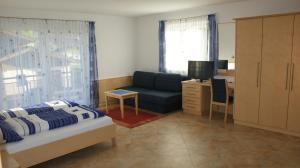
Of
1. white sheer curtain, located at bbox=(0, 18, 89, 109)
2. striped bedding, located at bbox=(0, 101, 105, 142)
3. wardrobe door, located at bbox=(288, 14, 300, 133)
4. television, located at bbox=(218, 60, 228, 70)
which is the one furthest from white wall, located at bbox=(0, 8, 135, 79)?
wardrobe door, located at bbox=(288, 14, 300, 133)

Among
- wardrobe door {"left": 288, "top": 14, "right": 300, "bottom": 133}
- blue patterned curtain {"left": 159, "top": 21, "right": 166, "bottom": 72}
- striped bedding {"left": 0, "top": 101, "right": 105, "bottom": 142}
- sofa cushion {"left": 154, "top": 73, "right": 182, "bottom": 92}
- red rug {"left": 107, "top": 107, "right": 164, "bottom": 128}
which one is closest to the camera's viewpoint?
striped bedding {"left": 0, "top": 101, "right": 105, "bottom": 142}

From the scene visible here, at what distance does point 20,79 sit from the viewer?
502 cm

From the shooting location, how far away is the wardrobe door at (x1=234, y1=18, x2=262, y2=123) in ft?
14.2

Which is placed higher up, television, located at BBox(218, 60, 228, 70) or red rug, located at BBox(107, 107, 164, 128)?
television, located at BBox(218, 60, 228, 70)

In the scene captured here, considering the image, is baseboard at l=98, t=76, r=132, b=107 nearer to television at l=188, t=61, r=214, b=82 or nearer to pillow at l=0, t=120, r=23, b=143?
television at l=188, t=61, r=214, b=82

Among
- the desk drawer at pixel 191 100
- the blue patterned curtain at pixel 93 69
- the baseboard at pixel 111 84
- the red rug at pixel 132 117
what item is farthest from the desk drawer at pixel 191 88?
the blue patterned curtain at pixel 93 69

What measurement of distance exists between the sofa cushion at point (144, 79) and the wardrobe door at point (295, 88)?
10.7 ft

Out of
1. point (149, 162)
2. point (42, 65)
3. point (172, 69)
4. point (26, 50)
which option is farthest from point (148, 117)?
point (26, 50)

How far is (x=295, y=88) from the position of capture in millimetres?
4004

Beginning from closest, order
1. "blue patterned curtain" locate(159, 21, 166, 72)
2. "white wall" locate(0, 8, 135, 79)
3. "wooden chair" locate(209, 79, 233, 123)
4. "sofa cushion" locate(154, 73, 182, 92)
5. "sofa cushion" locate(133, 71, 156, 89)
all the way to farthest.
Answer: "wooden chair" locate(209, 79, 233, 123) < "sofa cushion" locate(154, 73, 182, 92) < "white wall" locate(0, 8, 135, 79) < "blue patterned curtain" locate(159, 21, 166, 72) < "sofa cushion" locate(133, 71, 156, 89)

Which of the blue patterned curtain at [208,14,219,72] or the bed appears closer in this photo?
the bed

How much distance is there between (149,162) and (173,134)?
1101 millimetres

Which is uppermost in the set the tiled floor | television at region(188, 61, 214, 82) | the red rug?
television at region(188, 61, 214, 82)

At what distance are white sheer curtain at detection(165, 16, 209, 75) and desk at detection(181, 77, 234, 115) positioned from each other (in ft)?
2.17
